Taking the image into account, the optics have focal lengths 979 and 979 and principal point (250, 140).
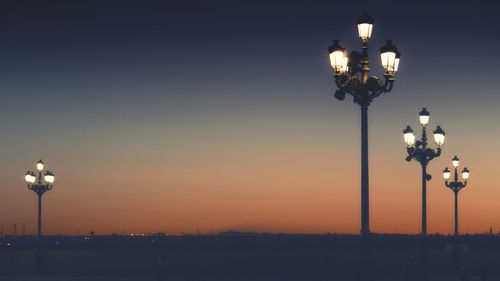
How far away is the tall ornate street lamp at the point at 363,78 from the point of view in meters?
24.2

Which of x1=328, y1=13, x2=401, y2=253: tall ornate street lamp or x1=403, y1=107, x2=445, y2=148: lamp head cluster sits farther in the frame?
x1=403, y1=107, x2=445, y2=148: lamp head cluster

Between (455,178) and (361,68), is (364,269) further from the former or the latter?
(455,178)

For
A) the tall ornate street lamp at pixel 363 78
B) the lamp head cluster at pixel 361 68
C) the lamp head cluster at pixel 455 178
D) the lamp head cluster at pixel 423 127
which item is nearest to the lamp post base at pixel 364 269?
the tall ornate street lamp at pixel 363 78

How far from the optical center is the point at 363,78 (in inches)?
966

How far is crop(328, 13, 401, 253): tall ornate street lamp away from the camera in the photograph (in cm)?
2425

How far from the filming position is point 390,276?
180 ft

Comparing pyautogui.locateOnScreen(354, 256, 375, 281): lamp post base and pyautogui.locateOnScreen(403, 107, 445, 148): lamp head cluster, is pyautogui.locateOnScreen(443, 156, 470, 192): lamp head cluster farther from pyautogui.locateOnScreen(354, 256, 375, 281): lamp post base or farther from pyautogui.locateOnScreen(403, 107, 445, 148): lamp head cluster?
→ pyautogui.locateOnScreen(354, 256, 375, 281): lamp post base

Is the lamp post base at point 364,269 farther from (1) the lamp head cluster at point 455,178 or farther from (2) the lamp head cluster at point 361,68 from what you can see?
(1) the lamp head cluster at point 455,178

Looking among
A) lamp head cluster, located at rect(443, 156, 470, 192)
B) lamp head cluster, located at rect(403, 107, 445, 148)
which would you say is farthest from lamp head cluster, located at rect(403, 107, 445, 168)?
lamp head cluster, located at rect(443, 156, 470, 192)

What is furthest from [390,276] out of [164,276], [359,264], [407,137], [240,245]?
[240,245]

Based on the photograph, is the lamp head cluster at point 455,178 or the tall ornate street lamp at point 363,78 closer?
the tall ornate street lamp at point 363,78

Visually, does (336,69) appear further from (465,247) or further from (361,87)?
(465,247)

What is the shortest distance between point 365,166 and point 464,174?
89.8ft

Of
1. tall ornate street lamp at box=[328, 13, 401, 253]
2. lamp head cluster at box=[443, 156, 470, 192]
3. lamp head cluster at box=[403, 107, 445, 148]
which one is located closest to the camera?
tall ornate street lamp at box=[328, 13, 401, 253]
